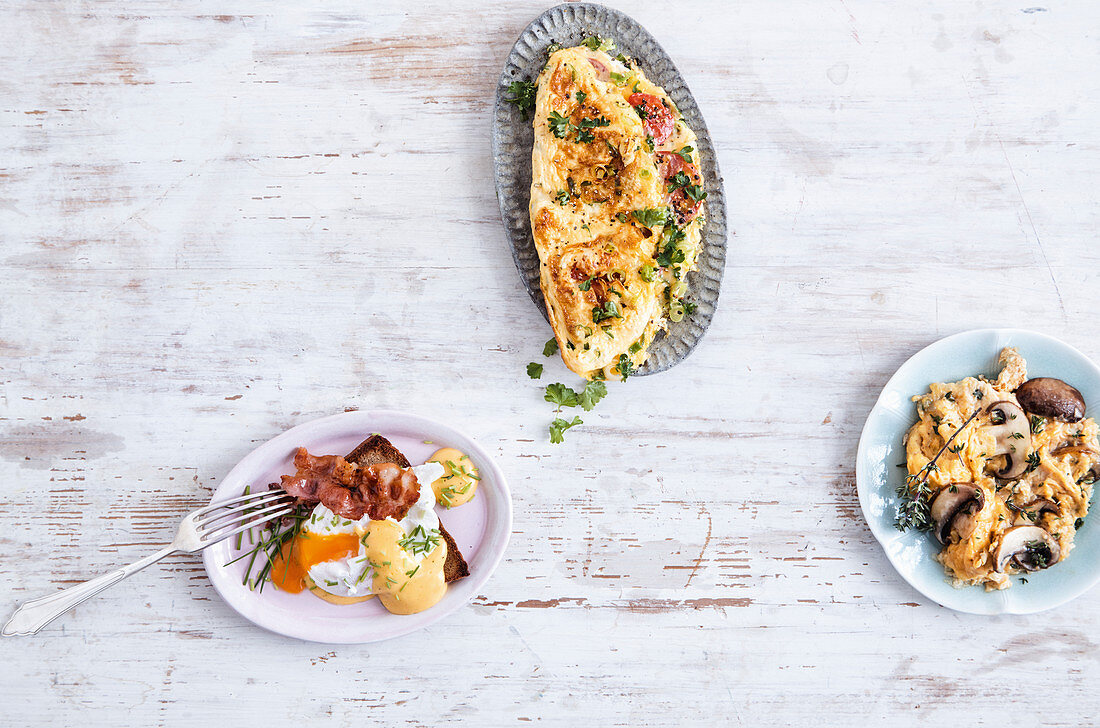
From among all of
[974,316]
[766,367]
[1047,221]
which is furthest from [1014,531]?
[1047,221]

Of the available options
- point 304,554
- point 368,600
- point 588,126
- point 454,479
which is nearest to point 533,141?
point 588,126

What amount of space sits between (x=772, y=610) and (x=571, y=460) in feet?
4.01

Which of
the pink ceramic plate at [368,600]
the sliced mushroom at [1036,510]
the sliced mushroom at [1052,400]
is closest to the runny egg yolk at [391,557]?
the pink ceramic plate at [368,600]

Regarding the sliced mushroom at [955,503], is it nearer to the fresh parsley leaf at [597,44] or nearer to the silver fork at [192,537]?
the fresh parsley leaf at [597,44]

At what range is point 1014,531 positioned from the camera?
2.93 metres

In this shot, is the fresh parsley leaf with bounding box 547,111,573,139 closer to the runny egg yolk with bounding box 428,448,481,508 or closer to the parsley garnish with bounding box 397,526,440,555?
the runny egg yolk with bounding box 428,448,481,508

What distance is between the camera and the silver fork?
2.82 m

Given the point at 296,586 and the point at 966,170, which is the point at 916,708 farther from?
the point at 296,586

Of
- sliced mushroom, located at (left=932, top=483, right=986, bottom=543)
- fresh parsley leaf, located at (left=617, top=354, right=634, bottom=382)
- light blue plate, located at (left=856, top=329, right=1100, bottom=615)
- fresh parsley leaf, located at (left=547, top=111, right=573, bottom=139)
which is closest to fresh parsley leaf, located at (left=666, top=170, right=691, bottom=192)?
fresh parsley leaf, located at (left=547, top=111, right=573, bottom=139)

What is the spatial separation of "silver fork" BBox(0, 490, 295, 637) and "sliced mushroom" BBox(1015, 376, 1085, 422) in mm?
3272

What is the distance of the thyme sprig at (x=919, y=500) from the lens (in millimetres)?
2951

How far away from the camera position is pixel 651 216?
2738 mm

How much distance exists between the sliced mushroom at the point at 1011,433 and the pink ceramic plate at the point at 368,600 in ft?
7.12

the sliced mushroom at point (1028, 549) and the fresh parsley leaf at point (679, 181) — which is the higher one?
the fresh parsley leaf at point (679, 181)
